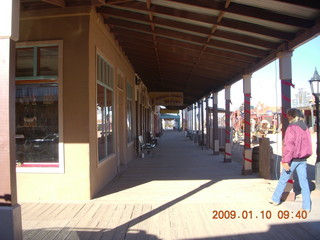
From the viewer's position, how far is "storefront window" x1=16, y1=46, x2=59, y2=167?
5.76 meters

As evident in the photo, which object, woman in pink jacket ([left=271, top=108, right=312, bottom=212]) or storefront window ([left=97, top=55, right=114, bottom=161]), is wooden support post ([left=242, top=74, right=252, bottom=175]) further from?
Result: storefront window ([left=97, top=55, right=114, bottom=161])

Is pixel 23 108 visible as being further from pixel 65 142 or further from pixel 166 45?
pixel 166 45

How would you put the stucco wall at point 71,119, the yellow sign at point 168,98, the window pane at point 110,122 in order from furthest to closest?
the yellow sign at point 168,98 < the window pane at point 110,122 < the stucco wall at point 71,119

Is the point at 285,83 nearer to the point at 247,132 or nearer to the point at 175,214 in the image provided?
the point at 247,132

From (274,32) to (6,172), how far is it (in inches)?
205

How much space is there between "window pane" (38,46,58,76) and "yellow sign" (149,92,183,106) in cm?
1309

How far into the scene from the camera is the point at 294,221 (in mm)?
4555

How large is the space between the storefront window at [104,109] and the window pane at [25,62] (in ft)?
4.42

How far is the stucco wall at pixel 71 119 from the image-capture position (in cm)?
555

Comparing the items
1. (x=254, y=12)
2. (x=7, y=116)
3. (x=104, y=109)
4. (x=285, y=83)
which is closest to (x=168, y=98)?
(x=104, y=109)

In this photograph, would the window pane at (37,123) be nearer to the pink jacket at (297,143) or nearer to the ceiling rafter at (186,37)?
the ceiling rafter at (186,37)

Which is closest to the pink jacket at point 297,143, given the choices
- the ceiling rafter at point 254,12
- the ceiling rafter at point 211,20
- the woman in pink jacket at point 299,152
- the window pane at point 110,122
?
the woman in pink jacket at point 299,152

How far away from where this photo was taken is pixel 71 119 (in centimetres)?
561

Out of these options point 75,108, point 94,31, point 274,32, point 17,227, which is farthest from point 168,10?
point 17,227
